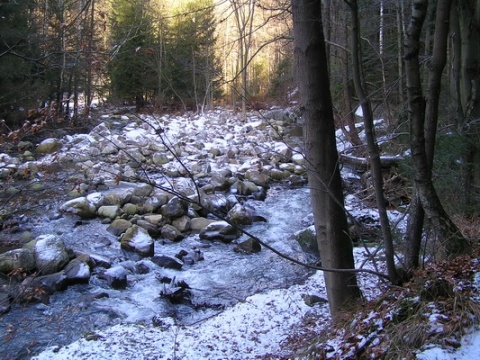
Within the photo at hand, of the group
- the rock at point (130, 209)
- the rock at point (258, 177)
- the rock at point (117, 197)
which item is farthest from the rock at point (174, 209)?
the rock at point (258, 177)

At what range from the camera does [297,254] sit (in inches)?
252

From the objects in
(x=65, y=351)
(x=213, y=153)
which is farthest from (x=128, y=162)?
(x=65, y=351)

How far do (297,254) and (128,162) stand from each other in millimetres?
7008

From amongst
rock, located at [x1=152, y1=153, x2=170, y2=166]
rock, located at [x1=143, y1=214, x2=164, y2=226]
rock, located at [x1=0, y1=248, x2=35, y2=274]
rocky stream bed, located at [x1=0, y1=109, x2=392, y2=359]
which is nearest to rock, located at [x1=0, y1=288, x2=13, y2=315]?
rocky stream bed, located at [x1=0, y1=109, x2=392, y2=359]

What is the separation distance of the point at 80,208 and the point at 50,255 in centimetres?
249

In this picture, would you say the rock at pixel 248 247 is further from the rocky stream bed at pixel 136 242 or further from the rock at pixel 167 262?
the rock at pixel 167 262

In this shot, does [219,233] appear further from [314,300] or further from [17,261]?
[17,261]

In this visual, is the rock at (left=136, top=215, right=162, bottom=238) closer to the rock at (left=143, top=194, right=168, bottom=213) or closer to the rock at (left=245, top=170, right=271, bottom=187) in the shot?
the rock at (left=143, top=194, right=168, bottom=213)

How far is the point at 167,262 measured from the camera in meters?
6.05

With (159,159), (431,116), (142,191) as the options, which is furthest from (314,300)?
(159,159)

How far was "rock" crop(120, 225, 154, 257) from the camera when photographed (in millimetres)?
6406

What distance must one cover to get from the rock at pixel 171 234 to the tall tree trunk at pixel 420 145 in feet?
16.6

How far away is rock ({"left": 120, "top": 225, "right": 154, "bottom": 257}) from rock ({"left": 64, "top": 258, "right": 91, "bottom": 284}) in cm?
96

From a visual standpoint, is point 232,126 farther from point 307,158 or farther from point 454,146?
point 307,158
